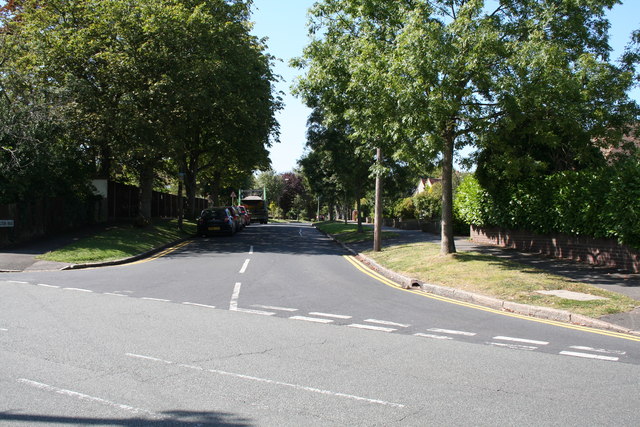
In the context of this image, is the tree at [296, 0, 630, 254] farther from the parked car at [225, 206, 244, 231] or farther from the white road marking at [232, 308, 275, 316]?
the parked car at [225, 206, 244, 231]

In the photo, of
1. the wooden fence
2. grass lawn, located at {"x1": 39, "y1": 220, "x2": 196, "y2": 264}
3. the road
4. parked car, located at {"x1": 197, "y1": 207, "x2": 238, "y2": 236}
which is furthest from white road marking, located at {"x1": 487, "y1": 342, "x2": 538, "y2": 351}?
parked car, located at {"x1": 197, "y1": 207, "x2": 238, "y2": 236}

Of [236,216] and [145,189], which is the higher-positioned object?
[145,189]

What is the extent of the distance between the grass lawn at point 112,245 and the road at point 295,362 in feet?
21.3

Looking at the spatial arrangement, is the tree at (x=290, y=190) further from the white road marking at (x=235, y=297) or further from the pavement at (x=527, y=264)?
the white road marking at (x=235, y=297)

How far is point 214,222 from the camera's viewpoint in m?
29.7

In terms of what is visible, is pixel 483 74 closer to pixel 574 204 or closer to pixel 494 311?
pixel 574 204

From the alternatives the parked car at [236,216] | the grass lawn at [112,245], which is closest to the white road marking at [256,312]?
the grass lawn at [112,245]

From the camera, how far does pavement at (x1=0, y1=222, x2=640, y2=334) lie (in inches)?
339

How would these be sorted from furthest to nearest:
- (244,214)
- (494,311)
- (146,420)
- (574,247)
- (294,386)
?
1. (244,214)
2. (574,247)
3. (494,311)
4. (294,386)
5. (146,420)

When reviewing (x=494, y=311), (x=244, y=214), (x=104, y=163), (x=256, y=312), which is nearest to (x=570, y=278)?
(x=494, y=311)

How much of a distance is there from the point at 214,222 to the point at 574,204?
2037 cm

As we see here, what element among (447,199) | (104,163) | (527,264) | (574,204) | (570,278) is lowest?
(570,278)

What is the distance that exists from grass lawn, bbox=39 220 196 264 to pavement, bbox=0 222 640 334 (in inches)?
24.0

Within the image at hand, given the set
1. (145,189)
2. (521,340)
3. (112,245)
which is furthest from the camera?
(145,189)
